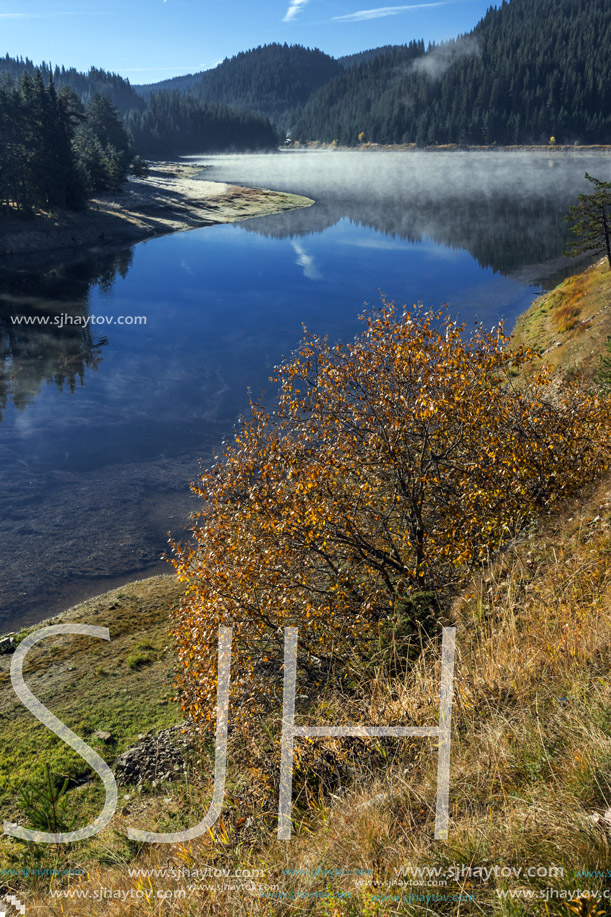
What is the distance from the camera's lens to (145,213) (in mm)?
102875

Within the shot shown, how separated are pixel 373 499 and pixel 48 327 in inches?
1896

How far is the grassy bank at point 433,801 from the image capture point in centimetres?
439

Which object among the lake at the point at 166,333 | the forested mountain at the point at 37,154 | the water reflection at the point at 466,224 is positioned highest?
the forested mountain at the point at 37,154

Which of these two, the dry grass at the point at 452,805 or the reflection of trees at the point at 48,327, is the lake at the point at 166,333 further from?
the dry grass at the point at 452,805

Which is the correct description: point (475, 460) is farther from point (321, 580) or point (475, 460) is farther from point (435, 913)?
point (435, 913)

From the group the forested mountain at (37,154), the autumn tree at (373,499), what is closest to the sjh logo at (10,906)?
the autumn tree at (373,499)

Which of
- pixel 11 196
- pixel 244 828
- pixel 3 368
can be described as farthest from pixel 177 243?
pixel 244 828

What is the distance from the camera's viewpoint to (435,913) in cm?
423

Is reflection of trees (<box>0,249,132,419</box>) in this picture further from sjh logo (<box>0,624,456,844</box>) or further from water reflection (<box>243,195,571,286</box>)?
sjh logo (<box>0,624,456,844</box>)

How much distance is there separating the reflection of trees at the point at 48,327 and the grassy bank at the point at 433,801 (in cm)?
3482

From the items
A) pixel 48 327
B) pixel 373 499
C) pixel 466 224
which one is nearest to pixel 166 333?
pixel 48 327

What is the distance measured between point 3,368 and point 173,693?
119 feet

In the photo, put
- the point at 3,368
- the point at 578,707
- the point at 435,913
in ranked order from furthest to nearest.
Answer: the point at 3,368, the point at 578,707, the point at 435,913

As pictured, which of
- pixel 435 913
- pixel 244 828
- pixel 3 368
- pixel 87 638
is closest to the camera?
pixel 435 913
